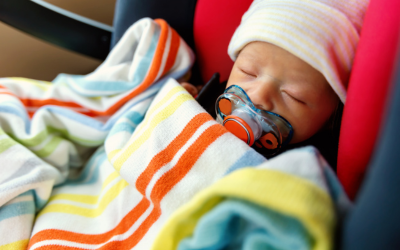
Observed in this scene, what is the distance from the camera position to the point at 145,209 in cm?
53

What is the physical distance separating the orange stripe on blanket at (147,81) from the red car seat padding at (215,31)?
0.26ft

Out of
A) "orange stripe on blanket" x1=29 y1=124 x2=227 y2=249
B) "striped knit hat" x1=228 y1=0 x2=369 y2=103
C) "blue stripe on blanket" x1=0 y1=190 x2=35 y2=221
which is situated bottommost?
"blue stripe on blanket" x1=0 y1=190 x2=35 y2=221

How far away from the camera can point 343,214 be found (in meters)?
0.27

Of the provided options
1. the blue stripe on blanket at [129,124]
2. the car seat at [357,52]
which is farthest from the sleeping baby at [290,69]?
the blue stripe on blanket at [129,124]

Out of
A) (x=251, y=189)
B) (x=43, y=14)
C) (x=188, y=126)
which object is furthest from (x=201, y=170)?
(x=43, y=14)

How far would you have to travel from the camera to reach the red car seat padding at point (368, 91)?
310mm

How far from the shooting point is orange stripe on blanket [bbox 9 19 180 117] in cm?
77

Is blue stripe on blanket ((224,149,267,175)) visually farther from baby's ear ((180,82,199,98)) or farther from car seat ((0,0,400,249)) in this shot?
baby's ear ((180,82,199,98))

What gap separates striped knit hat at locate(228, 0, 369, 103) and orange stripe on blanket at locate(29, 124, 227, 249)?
0.23 meters

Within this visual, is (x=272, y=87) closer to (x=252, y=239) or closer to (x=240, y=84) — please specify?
(x=240, y=84)

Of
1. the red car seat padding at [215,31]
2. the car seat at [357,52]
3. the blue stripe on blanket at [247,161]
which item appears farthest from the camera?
the red car seat padding at [215,31]

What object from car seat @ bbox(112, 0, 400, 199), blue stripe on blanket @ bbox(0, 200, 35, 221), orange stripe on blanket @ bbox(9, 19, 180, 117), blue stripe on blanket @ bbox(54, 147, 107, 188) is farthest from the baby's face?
blue stripe on blanket @ bbox(0, 200, 35, 221)

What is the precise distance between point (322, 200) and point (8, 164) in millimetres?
580

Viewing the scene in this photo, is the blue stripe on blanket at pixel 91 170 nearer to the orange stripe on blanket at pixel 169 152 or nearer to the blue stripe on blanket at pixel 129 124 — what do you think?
the blue stripe on blanket at pixel 129 124
